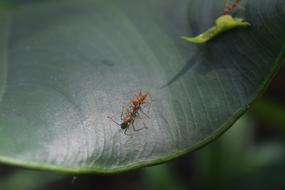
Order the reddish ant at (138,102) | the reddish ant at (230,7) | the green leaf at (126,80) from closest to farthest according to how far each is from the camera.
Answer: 1. the green leaf at (126,80)
2. the reddish ant at (138,102)
3. the reddish ant at (230,7)

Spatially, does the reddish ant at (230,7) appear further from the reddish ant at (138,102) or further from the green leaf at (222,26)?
the reddish ant at (138,102)

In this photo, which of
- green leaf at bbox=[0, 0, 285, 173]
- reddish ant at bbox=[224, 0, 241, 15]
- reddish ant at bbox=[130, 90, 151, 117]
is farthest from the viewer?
reddish ant at bbox=[224, 0, 241, 15]

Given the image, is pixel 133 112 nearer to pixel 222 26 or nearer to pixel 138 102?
pixel 138 102

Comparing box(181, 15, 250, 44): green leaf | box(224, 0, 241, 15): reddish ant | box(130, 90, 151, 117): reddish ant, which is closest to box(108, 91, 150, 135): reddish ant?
box(130, 90, 151, 117): reddish ant

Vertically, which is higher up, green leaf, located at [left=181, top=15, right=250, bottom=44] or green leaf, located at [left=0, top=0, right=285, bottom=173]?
green leaf, located at [left=181, top=15, right=250, bottom=44]

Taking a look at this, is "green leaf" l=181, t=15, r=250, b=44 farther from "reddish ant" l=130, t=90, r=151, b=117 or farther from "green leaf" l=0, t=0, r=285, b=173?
"reddish ant" l=130, t=90, r=151, b=117

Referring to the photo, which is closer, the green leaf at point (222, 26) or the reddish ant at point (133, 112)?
the reddish ant at point (133, 112)

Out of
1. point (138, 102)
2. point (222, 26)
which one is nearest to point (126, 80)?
point (138, 102)

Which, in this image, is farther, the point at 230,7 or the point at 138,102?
the point at 230,7

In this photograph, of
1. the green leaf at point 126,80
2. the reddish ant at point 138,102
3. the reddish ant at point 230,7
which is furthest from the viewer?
the reddish ant at point 230,7

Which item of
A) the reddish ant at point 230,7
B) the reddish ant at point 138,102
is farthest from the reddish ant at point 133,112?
the reddish ant at point 230,7
